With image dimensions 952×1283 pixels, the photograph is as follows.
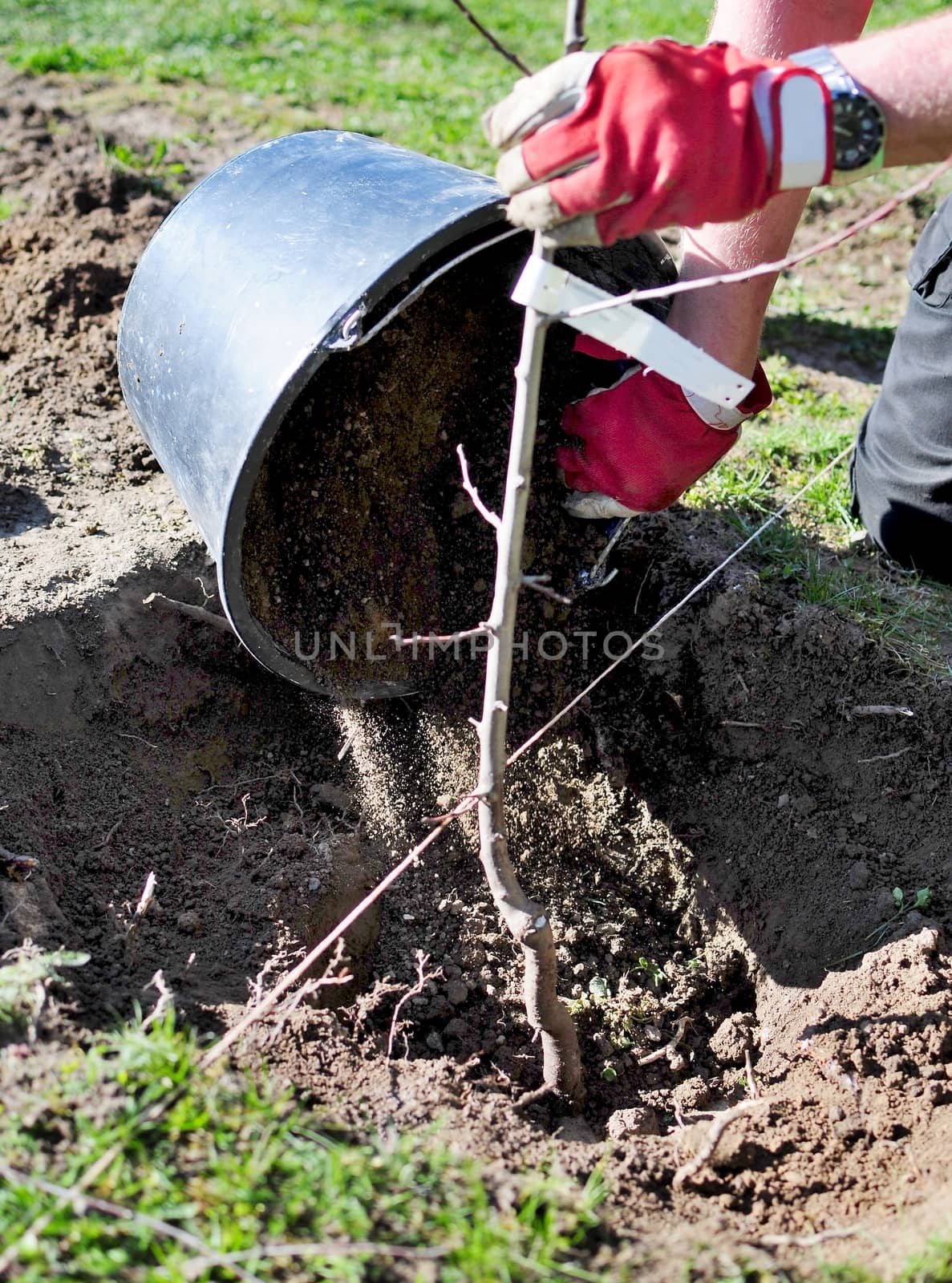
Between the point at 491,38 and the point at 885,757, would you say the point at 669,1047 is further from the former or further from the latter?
the point at 491,38

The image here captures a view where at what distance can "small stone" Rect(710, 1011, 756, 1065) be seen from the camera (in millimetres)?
2035

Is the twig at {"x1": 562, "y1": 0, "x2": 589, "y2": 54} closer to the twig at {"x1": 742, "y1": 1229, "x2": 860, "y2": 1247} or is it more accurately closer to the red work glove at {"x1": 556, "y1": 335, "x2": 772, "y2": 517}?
the red work glove at {"x1": 556, "y1": 335, "x2": 772, "y2": 517}

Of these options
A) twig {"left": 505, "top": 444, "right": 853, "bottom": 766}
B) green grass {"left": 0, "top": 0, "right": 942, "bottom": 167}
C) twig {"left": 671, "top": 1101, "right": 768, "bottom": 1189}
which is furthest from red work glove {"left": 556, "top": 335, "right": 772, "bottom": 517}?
green grass {"left": 0, "top": 0, "right": 942, "bottom": 167}

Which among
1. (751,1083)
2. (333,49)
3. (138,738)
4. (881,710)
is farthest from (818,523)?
(333,49)

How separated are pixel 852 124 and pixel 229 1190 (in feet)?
5.39

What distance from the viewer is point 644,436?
2094 millimetres

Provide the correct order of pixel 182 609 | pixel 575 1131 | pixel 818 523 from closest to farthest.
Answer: pixel 575 1131 < pixel 182 609 < pixel 818 523

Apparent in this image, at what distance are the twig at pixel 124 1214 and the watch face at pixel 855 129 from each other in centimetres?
163

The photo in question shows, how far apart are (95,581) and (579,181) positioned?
1.43 meters

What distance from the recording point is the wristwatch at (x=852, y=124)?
148 cm

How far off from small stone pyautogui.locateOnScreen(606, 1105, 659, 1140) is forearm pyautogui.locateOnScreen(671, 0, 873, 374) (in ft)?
4.60

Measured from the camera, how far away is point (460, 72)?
5.77 metres

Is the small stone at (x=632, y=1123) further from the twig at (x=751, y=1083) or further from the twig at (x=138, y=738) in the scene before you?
the twig at (x=138, y=738)

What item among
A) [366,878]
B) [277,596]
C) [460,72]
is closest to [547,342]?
[277,596]
